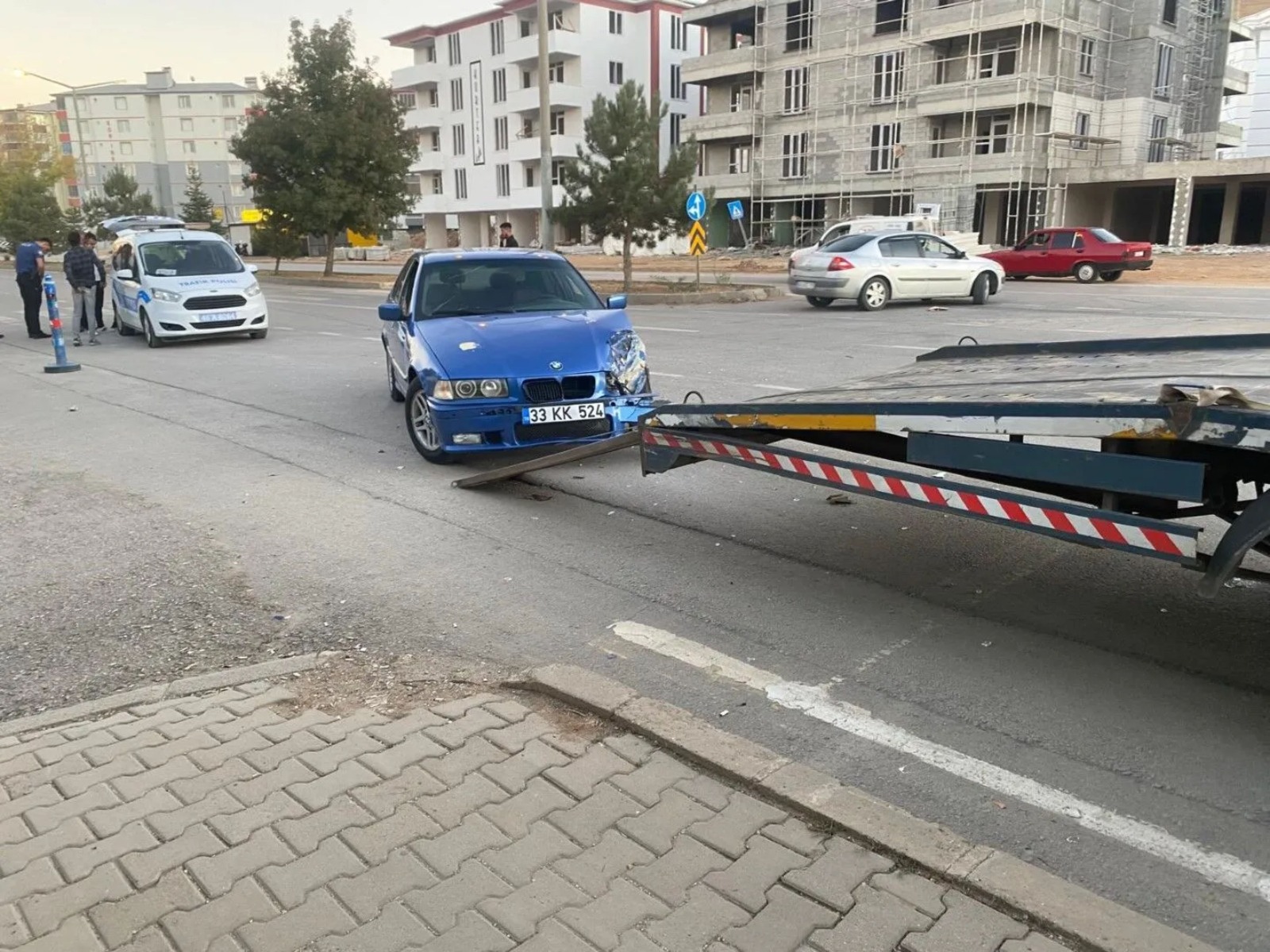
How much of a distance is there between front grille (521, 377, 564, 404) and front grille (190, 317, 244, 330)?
38.4 ft

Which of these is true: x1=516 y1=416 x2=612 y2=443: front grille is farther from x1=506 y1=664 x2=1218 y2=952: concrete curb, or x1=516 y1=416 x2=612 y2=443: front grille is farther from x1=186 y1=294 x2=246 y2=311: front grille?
x1=186 y1=294 x2=246 y2=311: front grille

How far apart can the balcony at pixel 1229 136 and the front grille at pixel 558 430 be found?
190 feet

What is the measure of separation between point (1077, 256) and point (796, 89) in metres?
28.1

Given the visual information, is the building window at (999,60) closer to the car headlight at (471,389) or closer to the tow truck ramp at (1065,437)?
the car headlight at (471,389)

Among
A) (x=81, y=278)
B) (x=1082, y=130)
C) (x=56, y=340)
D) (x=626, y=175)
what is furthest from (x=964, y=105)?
(x=56, y=340)

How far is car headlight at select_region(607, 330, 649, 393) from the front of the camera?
24.4ft

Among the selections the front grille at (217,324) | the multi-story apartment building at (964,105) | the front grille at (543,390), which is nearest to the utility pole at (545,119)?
the front grille at (217,324)

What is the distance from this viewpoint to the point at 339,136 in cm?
3528

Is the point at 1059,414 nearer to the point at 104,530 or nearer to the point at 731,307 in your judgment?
the point at 104,530

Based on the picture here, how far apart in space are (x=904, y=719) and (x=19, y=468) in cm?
754

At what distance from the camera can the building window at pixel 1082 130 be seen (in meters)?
45.6

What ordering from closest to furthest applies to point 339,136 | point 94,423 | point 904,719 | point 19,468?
point 904,719, point 19,468, point 94,423, point 339,136

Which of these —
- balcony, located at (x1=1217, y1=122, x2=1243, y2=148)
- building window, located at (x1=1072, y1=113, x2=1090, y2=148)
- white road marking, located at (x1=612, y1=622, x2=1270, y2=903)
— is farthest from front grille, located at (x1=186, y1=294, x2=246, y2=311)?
balcony, located at (x1=1217, y1=122, x2=1243, y2=148)

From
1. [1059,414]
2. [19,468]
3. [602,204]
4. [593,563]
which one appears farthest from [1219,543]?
[602,204]
